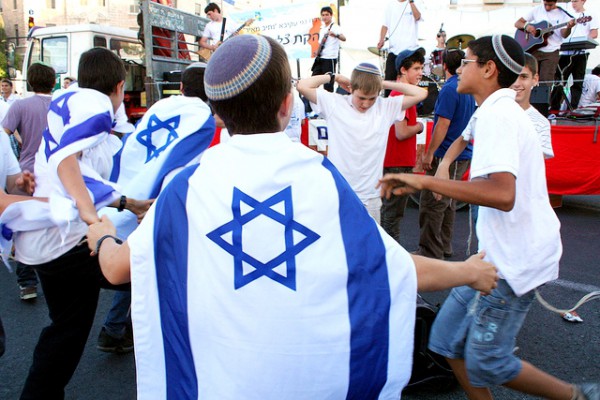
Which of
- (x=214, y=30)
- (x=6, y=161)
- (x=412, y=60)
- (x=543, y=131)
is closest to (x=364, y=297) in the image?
(x=6, y=161)

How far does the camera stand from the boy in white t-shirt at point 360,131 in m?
3.96

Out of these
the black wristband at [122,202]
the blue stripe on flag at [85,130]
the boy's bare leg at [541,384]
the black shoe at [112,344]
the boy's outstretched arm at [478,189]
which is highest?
the blue stripe on flag at [85,130]

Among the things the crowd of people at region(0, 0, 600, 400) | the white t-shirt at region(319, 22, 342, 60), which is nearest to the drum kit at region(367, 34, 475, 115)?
the white t-shirt at region(319, 22, 342, 60)

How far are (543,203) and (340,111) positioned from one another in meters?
2.14

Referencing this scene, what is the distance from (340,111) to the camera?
402cm

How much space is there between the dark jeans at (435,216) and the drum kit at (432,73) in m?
4.42

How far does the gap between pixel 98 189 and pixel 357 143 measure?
217 cm

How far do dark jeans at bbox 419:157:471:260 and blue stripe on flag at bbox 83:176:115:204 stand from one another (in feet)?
10.5

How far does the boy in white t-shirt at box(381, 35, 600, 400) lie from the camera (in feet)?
6.36

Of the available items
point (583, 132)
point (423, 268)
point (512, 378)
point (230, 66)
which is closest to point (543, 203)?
point (512, 378)

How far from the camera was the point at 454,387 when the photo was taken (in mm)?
2932

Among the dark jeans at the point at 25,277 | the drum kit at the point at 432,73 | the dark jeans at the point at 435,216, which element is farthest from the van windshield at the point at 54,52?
Answer: the dark jeans at the point at 435,216

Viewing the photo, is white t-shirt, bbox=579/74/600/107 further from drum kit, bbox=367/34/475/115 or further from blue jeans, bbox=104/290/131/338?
blue jeans, bbox=104/290/131/338

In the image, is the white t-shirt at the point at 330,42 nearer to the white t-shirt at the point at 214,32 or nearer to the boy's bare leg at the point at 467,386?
the white t-shirt at the point at 214,32
